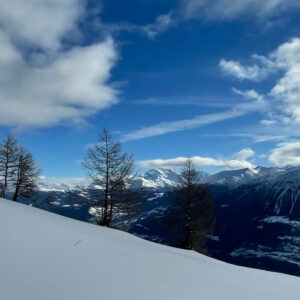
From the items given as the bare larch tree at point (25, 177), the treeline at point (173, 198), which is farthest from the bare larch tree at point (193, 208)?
the bare larch tree at point (25, 177)

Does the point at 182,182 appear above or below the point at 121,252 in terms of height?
above

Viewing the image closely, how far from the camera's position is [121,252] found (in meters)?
5.17

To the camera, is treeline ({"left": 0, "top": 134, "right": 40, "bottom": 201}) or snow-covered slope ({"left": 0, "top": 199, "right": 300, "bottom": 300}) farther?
treeline ({"left": 0, "top": 134, "right": 40, "bottom": 201})

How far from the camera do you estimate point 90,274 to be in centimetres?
358

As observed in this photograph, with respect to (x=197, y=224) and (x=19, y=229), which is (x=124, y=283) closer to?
(x=19, y=229)

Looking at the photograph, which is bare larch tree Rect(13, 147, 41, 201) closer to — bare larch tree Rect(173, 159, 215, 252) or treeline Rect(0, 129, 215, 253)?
treeline Rect(0, 129, 215, 253)

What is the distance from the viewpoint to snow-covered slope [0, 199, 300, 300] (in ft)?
9.70

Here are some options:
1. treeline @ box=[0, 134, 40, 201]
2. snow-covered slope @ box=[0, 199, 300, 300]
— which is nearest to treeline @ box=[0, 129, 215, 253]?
treeline @ box=[0, 134, 40, 201]

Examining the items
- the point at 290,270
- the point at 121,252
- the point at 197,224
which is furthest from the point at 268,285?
the point at 290,270

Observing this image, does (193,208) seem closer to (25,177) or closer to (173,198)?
(173,198)

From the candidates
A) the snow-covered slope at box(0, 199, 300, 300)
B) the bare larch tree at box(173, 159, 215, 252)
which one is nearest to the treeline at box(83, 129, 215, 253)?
the bare larch tree at box(173, 159, 215, 252)

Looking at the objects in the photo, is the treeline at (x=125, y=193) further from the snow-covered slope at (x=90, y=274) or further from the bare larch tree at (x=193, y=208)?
the snow-covered slope at (x=90, y=274)

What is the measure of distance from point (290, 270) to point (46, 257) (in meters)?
178

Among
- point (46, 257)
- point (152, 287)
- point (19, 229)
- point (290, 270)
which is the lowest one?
point (290, 270)
